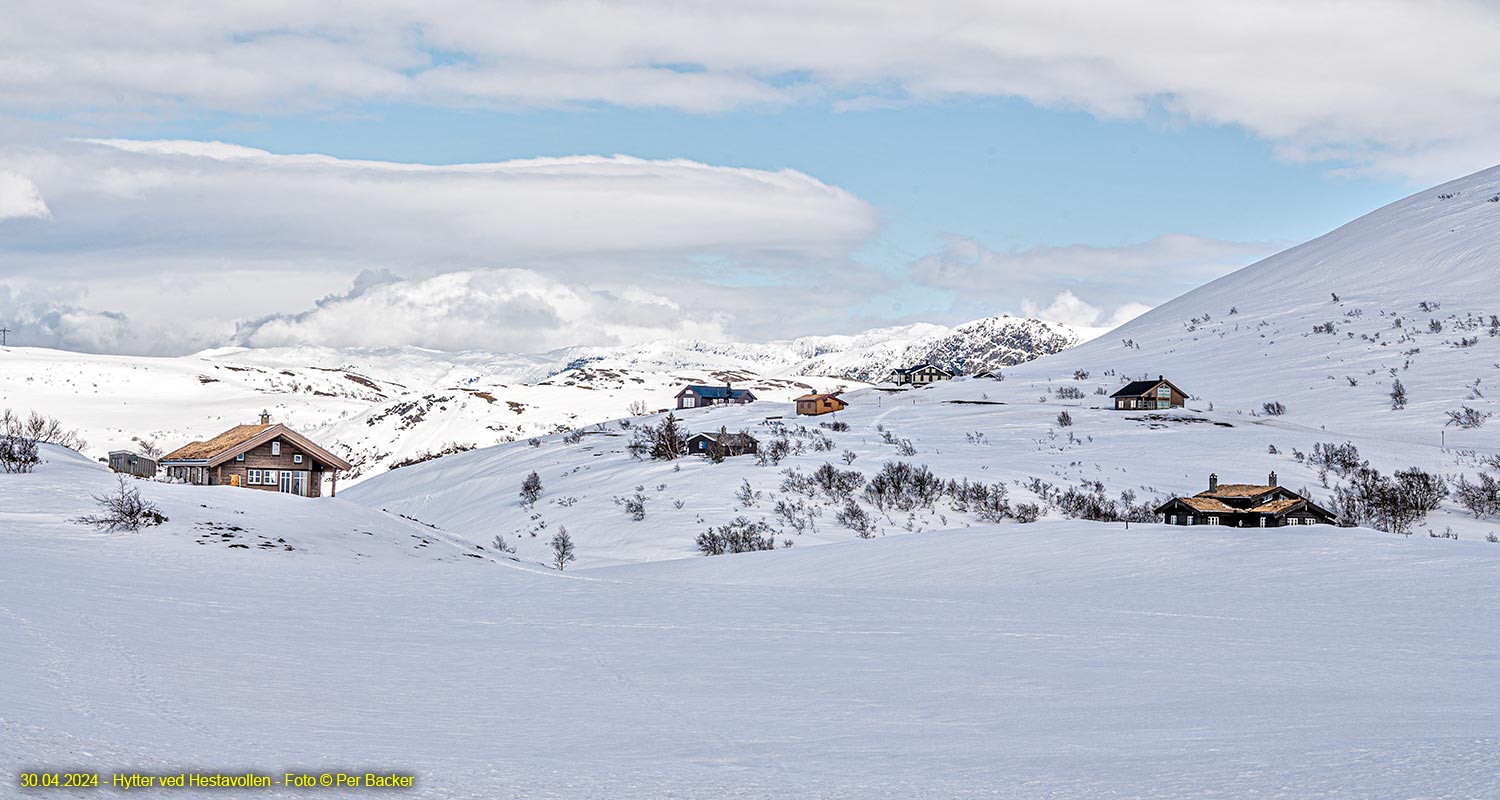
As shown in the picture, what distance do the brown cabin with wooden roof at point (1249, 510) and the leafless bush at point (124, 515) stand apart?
3194 cm

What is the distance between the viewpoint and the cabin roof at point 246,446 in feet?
148

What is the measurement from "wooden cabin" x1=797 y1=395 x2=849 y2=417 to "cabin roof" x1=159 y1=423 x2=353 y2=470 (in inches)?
1878

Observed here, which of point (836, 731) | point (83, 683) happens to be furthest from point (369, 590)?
point (836, 731)

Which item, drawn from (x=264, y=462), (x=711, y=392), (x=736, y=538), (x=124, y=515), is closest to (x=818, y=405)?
(x=711, y=392)

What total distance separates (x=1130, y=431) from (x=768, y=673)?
54.7 metres

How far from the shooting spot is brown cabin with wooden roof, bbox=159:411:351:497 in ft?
149

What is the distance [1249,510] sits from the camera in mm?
39562

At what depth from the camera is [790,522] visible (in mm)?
43031

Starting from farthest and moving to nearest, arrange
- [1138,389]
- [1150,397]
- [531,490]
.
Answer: [1138,389], [1150,397], [531,490]

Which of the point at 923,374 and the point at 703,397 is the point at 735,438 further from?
the point at 923,374

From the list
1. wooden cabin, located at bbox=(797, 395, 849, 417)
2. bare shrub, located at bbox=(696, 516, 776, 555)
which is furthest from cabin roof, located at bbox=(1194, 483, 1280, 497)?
wooden cabin, located at bbox=(797, 395, 849, 417)

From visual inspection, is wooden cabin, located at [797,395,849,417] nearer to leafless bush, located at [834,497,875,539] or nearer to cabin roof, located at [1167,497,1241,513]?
leafless bush, located at [834,497,875,539]

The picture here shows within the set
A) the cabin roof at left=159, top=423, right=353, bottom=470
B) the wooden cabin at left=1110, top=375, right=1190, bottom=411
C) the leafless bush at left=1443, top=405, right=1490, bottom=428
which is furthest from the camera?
the wooden cabin at left=1110, top=375, right=1190, bottom=411

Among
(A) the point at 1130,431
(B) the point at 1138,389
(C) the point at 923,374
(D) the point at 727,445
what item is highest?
(C) the point at 923,374
